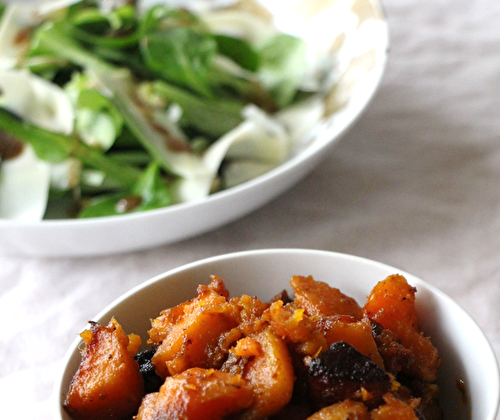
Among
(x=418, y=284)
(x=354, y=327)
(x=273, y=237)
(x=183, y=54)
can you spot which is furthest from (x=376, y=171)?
(x=354, y=327)

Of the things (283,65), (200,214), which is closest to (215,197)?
(200,214)

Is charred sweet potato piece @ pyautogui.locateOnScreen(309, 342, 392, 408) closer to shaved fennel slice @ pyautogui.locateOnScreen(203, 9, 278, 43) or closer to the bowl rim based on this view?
the bowl rim

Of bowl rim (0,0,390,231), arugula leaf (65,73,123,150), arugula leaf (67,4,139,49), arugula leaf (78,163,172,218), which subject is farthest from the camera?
arugula leaf (67,4,139,49)

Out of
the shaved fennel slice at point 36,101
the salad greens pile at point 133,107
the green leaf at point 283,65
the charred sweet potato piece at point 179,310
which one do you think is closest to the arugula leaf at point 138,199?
the salad greens pile at point 133,107

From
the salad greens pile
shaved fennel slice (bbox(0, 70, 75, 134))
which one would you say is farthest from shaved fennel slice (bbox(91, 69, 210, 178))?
shaved fennel slice (bbox(0, 70, 75, 134))

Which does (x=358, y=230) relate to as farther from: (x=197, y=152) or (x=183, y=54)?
(x=183, y=54)

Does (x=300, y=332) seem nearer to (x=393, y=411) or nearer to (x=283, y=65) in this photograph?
(x=393, y=411)
